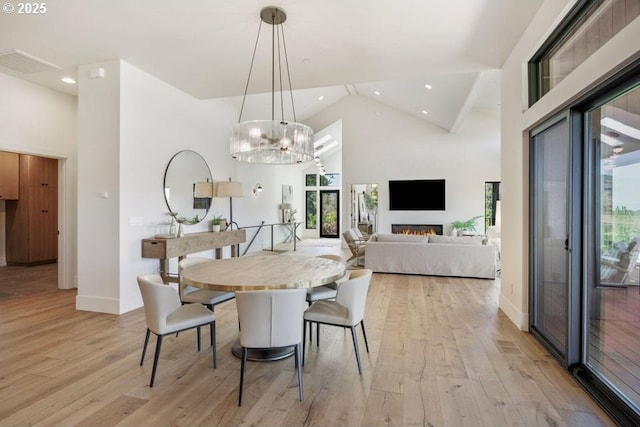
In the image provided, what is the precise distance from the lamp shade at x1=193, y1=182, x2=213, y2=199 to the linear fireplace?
606cm

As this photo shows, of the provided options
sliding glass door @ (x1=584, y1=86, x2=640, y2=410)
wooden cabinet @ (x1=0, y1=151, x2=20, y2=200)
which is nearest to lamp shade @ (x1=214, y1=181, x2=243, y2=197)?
sliding glass door @ (x1=584, y1=86, x2=640, y2=410)

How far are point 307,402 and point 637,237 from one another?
87.4 inches

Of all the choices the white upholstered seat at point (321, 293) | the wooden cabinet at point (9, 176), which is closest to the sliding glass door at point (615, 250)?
the white upholstered seat at point (321, 293)

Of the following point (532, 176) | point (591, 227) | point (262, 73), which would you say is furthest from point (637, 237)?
point (262, 73)

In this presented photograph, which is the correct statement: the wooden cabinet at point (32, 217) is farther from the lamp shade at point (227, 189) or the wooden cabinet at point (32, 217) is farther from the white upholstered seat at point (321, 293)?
the white upholstered seat at point (321, 293)

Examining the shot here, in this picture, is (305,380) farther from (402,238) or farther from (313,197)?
(313,197)

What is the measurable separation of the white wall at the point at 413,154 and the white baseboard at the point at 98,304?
7.11 metres

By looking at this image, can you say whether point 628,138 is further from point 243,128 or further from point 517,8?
point 243,128

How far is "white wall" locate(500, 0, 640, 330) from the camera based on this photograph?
2414 millimetres

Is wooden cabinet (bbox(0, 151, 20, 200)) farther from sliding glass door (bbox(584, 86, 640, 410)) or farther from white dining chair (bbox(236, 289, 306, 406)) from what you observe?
sliding glass door (bbox(584, 86, 640, 410))

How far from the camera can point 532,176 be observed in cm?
338

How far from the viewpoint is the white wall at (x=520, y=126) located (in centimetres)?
241

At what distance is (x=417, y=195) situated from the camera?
994cm

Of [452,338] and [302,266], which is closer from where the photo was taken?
[302,266]
